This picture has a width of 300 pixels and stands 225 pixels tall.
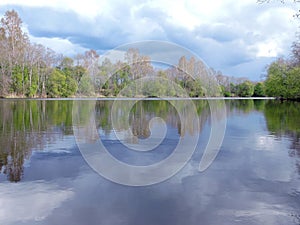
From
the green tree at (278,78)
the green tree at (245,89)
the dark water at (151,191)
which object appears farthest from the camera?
the green tree at (245,89)

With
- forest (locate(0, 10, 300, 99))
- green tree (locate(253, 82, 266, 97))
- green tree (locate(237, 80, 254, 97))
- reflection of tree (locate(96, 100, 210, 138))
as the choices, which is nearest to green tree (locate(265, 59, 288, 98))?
forest (locate(0, 10, 300, 99))

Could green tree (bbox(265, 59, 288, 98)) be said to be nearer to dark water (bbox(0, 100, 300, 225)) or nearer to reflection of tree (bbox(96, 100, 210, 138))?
reflection of tree (bbox(96, 100, 210, 138))

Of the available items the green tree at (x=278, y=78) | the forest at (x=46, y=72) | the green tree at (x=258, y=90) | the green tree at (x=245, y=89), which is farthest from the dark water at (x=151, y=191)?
the green tree at (x=258, y=90)

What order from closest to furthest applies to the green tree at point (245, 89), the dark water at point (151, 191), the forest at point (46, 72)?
1. the dark water at point (151, 191)
2. the forest at point (46, 72)
3. the green tree at point (245, 89)

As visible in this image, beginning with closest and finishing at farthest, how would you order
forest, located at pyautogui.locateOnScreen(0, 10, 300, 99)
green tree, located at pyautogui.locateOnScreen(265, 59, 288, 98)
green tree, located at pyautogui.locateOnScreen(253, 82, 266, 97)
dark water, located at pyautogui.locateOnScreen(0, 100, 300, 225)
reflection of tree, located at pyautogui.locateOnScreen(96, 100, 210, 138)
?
dark water, located at pyautogui.locateOnScreen(0, 100, 300, 225) → reflection of tree, located at pyautogui.locateOnScreen(96, 100, 210, 138) → forest, located at pyautogui.locateOnScreen(0, 10, 300, 99) → green tree, located at pyautogui.locateOnScreen(265, 59, 288, 98) → green tree, located at pyautogui.locateOnScreen(253, 82, 266, 97)

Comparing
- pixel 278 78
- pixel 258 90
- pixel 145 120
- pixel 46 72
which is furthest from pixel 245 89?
pixel 145 120

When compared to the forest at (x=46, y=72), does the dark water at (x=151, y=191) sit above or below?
below

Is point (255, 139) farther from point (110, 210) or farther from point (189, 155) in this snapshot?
point (110, 210)

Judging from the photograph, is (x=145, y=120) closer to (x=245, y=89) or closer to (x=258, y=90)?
(x=245, y=89)

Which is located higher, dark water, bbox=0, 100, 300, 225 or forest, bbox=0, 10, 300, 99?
forest, bbox=0, 10, 300, 99

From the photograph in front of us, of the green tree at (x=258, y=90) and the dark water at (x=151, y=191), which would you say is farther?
the green tree at (x=258, y=90)

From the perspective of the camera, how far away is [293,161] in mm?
7219

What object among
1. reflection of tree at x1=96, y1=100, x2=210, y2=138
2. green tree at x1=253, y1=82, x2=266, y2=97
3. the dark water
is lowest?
the dark water

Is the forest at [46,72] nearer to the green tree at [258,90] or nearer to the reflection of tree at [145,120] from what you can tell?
the reflection of tree at [145,120]
